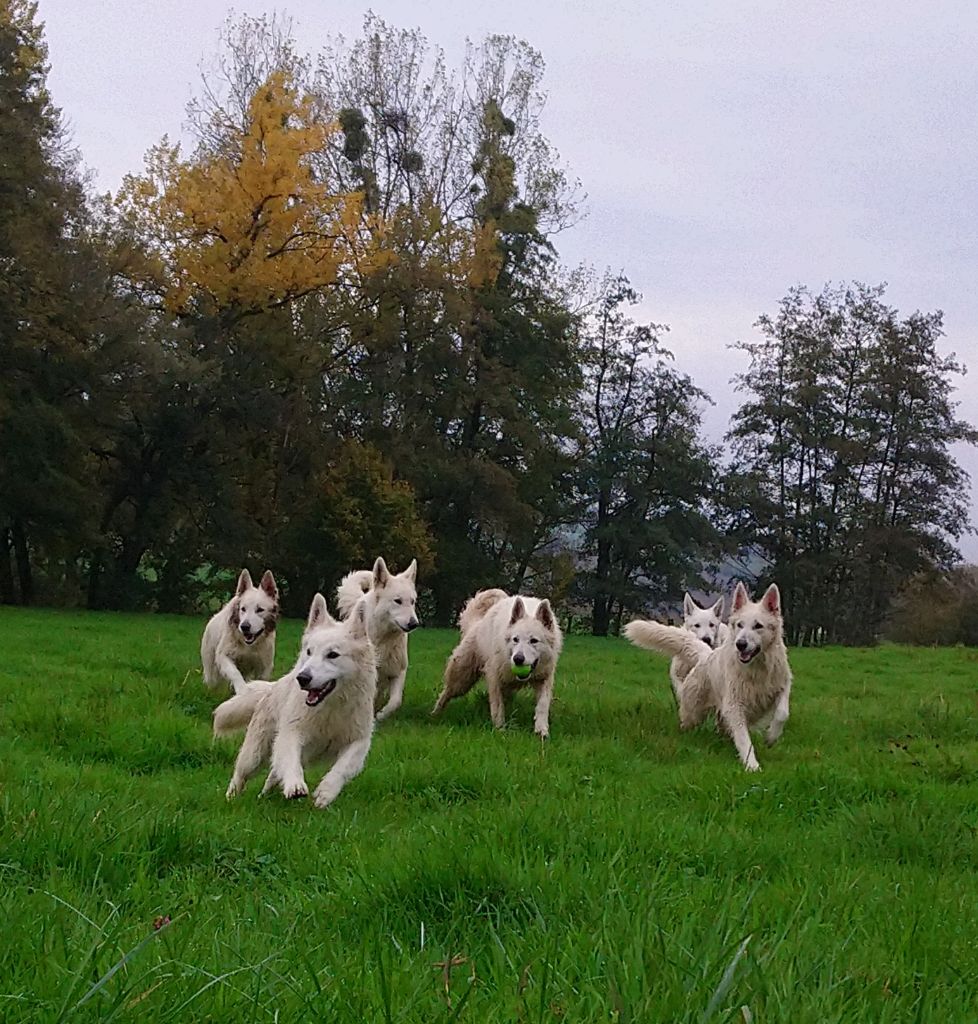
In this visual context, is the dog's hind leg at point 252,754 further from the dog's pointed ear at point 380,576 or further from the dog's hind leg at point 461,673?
the dog's hind leg at point 461,673

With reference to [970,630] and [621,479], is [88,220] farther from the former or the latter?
[970,630]

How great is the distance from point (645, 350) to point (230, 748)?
38.4 m

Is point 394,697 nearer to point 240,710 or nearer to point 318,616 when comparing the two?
point 318,616

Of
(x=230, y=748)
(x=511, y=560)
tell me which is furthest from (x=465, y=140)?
(x=230, y=748)

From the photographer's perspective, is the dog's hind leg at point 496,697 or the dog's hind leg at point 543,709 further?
the dog's hind leg at point 496,697

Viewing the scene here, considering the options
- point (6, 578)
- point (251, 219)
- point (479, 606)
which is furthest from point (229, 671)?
point (6, 578)

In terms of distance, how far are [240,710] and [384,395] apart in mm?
29118

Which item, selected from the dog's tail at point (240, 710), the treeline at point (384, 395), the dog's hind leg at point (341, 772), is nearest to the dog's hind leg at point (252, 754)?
the dog's tail at point (240, 710)

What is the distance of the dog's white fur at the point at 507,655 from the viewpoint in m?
9.99

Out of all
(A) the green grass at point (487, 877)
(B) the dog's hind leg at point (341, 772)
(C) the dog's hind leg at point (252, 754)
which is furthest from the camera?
(C) the dog's hind leg at point (252, 754)

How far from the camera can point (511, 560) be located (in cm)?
3991

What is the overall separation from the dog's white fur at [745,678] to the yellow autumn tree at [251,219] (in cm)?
2382

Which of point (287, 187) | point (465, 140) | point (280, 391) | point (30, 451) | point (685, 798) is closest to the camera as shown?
point (685, 798)

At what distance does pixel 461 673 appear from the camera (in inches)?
438
